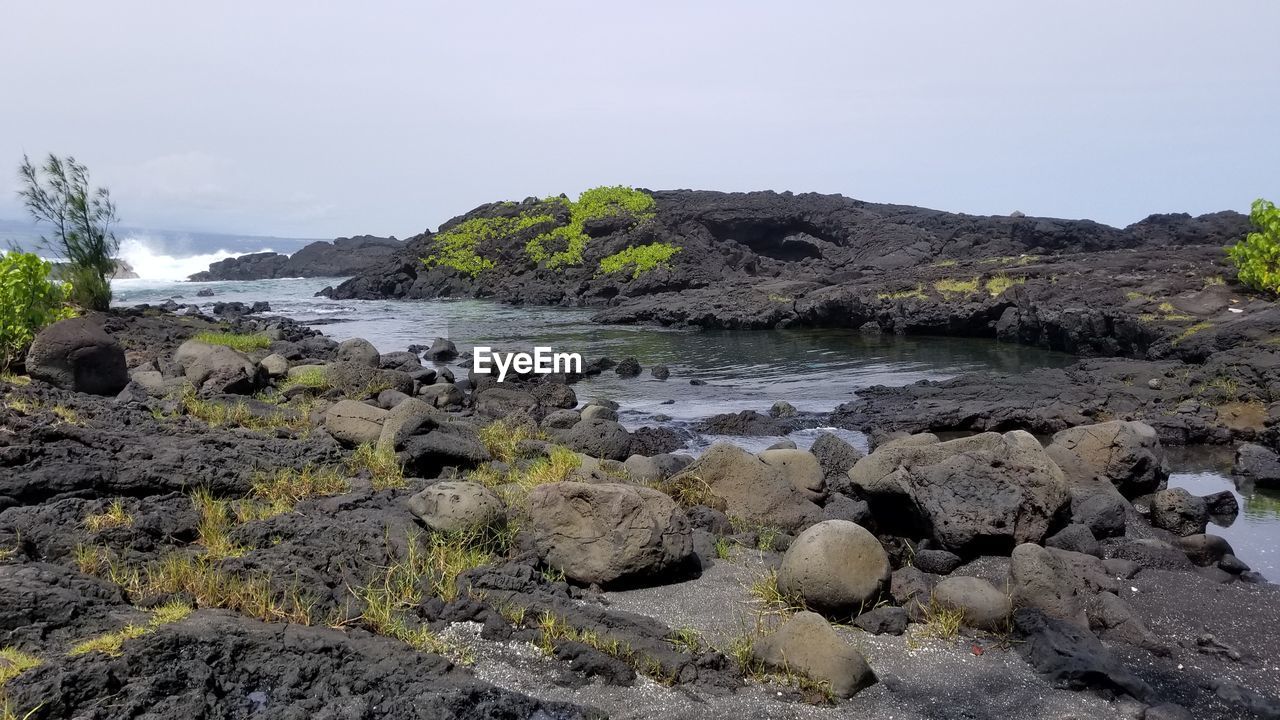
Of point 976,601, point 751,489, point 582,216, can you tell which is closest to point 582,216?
point 582,216

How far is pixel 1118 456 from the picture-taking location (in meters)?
10.0

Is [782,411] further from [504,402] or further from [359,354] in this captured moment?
[359,354]

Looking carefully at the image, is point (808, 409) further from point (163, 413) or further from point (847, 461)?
point (163, 413)

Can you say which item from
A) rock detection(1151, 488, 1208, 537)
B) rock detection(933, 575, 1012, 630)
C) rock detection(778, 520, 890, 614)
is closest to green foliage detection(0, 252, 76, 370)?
rock detection(778, 520, 890, 614)

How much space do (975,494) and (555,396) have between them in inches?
406

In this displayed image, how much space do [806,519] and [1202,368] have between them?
12.5 m

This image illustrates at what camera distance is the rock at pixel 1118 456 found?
32.5 ft

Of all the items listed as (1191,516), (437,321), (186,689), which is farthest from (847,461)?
(437,321)

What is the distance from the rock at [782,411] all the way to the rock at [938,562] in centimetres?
804

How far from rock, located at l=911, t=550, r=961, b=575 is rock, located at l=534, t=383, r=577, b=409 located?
9.92 meters

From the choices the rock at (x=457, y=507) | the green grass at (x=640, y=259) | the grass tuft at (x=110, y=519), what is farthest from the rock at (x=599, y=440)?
the green grass at (x=640, y=259)

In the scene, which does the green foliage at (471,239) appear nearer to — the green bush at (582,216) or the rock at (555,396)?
the green bush at (582,216)

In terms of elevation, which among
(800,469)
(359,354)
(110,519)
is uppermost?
(359,354)

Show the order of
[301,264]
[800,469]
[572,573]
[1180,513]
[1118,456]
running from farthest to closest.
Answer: [301,264]
[1118,456]
[800,469]
[1180,513]
[572,573]
